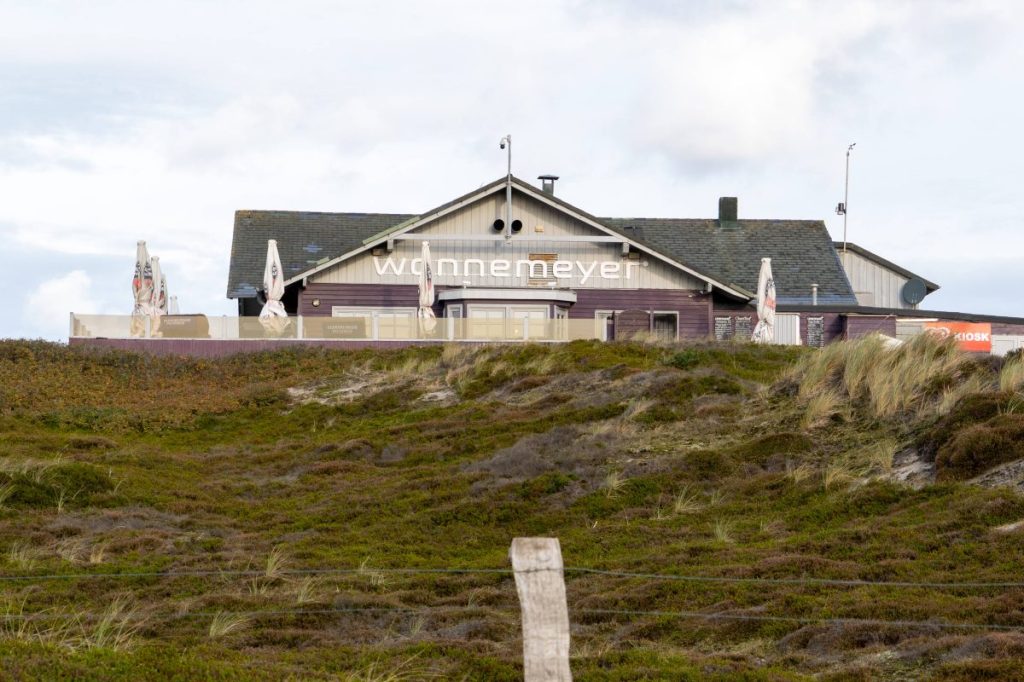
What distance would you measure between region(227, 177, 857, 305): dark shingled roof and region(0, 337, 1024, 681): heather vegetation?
54.2ft

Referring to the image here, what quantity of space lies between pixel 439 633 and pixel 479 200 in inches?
1321

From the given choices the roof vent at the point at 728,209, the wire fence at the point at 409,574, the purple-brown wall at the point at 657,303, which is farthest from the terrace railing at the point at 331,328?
the wire fence at the point at 409,574

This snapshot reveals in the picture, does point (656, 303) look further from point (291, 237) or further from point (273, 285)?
point (291, 237)

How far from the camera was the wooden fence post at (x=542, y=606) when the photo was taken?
761cm

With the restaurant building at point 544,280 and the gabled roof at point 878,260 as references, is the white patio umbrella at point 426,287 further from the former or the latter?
the gabled roof at point 878,260

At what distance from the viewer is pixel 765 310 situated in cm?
3788

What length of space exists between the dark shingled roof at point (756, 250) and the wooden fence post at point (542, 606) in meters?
38.8

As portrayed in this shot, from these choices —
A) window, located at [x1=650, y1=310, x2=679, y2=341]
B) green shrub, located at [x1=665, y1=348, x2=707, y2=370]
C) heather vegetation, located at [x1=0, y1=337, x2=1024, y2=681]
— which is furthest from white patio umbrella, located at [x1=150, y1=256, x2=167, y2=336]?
window, located at [x1=650, y1=310, x2=679, y2=341]

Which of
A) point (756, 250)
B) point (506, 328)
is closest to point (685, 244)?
point (756, 250)

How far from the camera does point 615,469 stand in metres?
19.2

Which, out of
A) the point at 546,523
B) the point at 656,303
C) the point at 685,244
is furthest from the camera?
the point at 685,244

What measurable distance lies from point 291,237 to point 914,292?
2755 cm

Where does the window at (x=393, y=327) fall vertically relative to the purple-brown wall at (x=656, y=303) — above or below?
below

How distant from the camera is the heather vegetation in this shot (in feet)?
33.8
